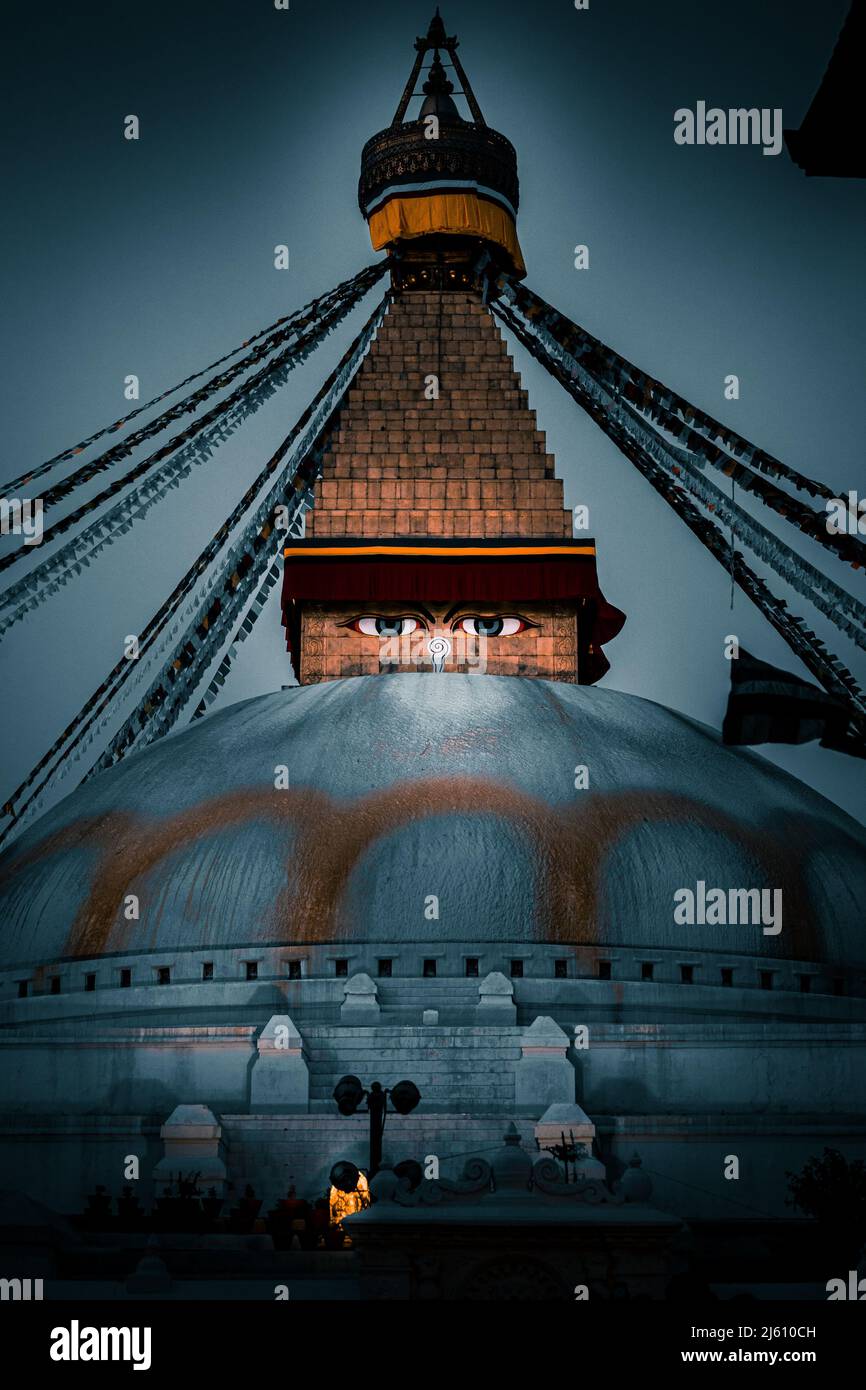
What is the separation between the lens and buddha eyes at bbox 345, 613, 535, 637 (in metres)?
19.8

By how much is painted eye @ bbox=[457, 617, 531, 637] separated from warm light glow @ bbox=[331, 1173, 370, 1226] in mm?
8061

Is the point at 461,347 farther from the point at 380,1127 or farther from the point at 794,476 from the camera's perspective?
the point at 380,1127

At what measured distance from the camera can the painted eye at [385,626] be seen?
19.8m

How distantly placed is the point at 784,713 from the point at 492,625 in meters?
5.32

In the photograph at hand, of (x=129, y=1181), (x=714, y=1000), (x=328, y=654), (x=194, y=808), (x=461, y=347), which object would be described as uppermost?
(x=461, y=347)

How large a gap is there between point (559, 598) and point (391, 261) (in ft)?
16.7

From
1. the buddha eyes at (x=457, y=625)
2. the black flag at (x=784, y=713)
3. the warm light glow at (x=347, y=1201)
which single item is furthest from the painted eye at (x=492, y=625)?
the warm light glow at (x=347, y=1201)

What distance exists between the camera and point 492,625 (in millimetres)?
19875

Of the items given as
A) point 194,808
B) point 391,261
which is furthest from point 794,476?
point 391,261

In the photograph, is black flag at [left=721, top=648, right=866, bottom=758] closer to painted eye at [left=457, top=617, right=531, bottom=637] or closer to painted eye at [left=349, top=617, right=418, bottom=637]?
painted eye at [left=457, top=617, right=531, bottom=637]

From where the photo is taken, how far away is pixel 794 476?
49.2 ft

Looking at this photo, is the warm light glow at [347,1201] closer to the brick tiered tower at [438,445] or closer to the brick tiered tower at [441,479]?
the brick tiered tower at [441,479]

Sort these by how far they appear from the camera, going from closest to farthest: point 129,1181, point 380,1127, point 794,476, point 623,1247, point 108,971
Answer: point 623,1247 < point 380,1127 < point 129,1181 < point 794,476 < point 108,971

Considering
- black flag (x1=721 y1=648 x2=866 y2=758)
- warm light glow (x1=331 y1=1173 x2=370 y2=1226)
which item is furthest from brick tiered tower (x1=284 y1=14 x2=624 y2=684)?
warm light glow (x1=331 y1=1173 x2=370 y2=1226)
